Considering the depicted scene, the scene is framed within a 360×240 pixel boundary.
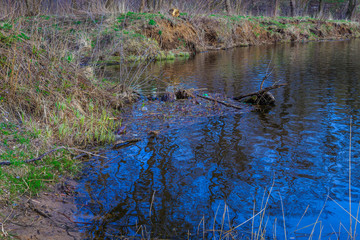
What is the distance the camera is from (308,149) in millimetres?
5051

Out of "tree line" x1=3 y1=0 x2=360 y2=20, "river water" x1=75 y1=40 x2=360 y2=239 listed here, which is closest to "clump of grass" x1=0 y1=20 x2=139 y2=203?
"river water" x1=75 y1=40 x2=360 y2=239

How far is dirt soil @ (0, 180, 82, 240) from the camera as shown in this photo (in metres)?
2.72

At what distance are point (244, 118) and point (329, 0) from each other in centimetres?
4345

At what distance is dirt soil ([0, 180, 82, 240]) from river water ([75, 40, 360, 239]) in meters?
0.15

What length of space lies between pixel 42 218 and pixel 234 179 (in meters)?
2.31

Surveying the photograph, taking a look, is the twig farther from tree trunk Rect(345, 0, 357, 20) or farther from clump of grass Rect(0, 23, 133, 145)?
tree trunk Rect(345, 0, 357, 20)

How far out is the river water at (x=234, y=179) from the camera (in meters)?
3.22

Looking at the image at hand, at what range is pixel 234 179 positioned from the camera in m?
4.17

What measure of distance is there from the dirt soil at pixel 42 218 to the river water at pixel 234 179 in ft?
0.49

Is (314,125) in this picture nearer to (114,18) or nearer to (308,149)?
(308,149)

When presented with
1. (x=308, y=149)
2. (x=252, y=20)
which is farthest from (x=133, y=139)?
(x=252, y=20)

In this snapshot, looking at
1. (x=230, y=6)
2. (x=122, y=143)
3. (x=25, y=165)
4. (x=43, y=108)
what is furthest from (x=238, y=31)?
(x=25, y=165)

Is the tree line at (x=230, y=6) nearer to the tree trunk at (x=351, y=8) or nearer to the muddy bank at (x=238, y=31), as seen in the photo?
the tree trunk at (x=351, y=8)

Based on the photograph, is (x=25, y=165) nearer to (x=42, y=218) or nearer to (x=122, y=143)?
(x=42, y=218)
